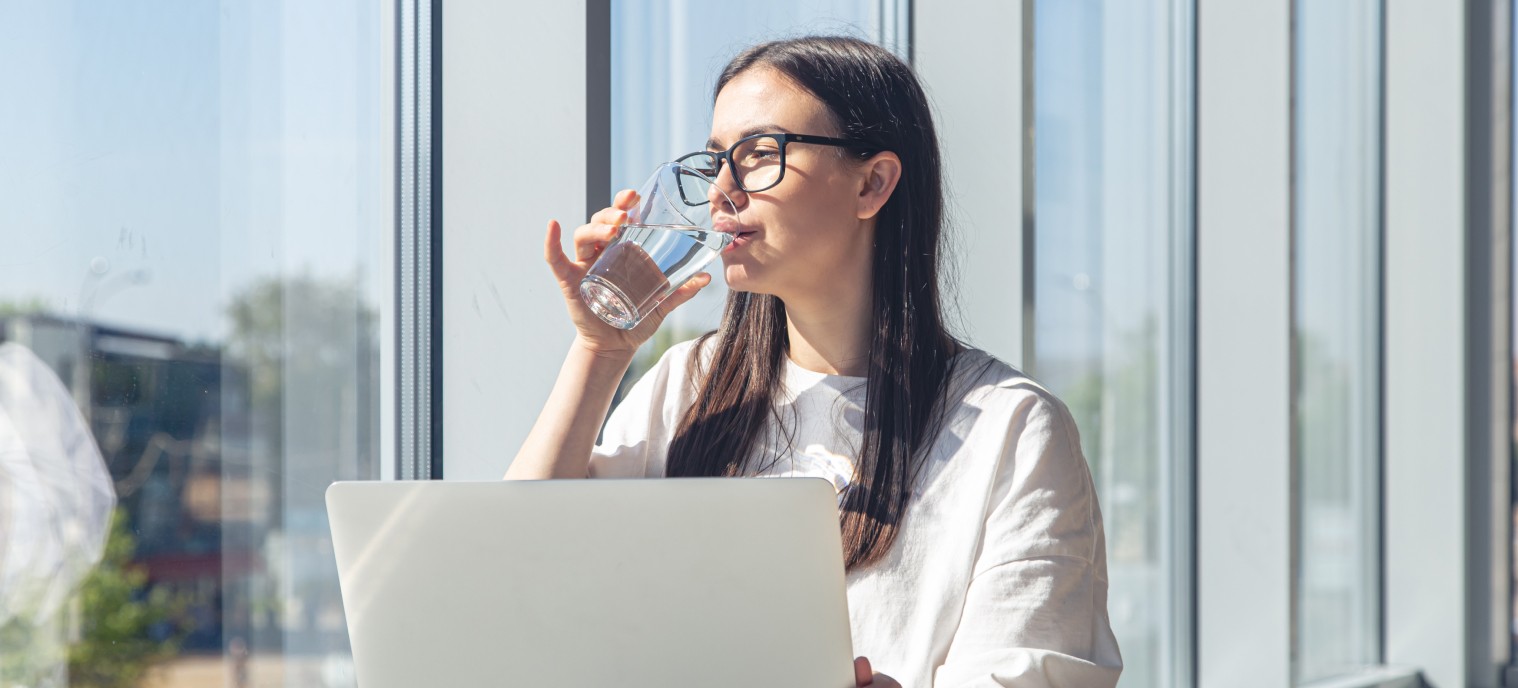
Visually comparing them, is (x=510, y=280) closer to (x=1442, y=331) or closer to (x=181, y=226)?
(x=181, y=226)

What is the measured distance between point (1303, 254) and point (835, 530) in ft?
9.63

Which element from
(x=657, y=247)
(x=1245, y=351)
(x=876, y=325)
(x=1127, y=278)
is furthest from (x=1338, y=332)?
(x=657, y=247)

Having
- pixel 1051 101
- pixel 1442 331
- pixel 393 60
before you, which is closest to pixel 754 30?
pixel 393 60

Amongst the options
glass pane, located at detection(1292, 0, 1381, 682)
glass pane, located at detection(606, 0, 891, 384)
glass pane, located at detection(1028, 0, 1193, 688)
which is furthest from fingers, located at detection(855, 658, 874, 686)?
glass pane, located at detection(1292, 0, 1381, 682)

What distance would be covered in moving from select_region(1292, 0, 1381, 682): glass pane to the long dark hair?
2.23m

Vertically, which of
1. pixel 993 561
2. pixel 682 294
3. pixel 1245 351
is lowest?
pixel 993 561

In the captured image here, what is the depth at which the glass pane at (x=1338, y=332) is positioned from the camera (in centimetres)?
341

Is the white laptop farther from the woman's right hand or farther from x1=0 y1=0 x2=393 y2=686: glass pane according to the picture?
x1=0 y1=0 x2=393 y2=686: glass pane

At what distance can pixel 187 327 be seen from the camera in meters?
1.28

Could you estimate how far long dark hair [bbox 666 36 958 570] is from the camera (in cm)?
121

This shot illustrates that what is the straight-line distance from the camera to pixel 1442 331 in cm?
373

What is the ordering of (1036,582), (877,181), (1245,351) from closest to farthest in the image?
(1036,582) → (877,181) → (1245,351)

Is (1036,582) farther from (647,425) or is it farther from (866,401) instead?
(647,425)

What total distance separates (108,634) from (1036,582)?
0.89 metres
